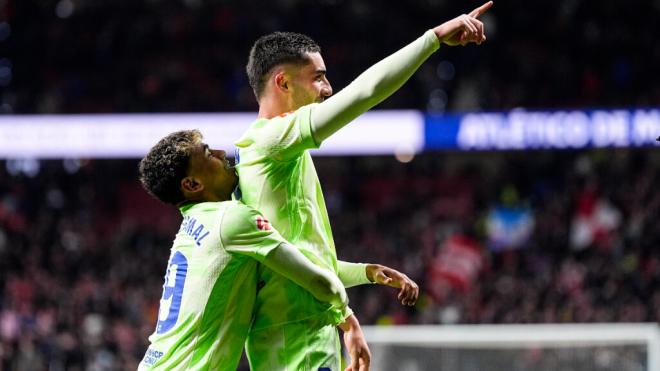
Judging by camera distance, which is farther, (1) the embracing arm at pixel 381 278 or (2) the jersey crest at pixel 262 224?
(1) the embracing arm at pixel 381 278

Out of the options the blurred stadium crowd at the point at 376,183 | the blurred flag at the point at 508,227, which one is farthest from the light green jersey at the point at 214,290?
the blurred flag at the point at 508,227

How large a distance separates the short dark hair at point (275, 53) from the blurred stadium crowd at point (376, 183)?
947 centimetres

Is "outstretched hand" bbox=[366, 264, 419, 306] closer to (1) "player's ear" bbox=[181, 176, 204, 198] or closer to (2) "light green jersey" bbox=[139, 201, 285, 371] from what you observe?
(2) "light green jersey" bbox=[139, 201, 285, 371]

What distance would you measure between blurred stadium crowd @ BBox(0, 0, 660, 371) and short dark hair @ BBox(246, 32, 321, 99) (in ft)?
31.1

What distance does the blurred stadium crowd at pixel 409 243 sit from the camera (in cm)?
1263

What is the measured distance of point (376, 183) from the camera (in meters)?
16.0

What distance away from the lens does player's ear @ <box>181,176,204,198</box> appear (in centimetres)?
309

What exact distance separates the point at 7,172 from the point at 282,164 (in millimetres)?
14087

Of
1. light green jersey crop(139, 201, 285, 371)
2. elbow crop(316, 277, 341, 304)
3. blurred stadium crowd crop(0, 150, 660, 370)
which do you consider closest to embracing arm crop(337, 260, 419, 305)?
elbow crop(316, 277, 341, 304)

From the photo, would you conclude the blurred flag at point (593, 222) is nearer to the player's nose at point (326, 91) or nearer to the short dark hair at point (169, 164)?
the player's nose at point (326, 91)

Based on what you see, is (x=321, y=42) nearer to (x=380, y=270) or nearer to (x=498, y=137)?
(x=498, y=137)

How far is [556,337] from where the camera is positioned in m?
6.49

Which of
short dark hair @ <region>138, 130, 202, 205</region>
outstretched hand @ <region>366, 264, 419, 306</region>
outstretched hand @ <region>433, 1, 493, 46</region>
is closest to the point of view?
outstretched hand @ <region>433, 1, 493, 46</region>

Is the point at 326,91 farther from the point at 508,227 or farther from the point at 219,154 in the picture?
the point at 508,227
